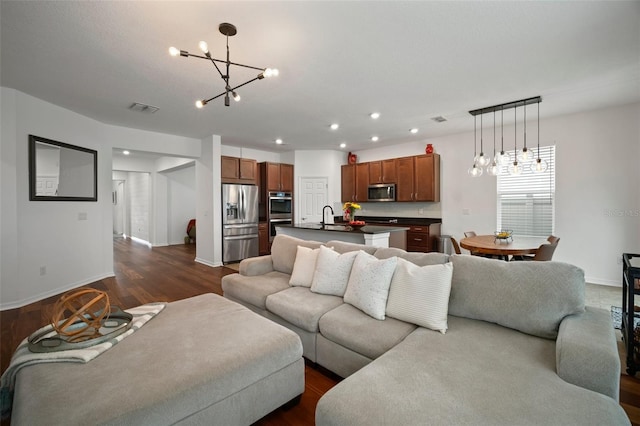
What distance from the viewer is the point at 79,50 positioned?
8.34ft

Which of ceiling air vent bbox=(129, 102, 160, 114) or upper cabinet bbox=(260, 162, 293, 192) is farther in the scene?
upper cabinet bbox=(260, 162, 293, 192)

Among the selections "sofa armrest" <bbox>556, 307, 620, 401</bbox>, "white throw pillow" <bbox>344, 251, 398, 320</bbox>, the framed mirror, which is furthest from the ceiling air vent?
"sofa armrest" <bbox>556, 307, 620, 401</bbox>

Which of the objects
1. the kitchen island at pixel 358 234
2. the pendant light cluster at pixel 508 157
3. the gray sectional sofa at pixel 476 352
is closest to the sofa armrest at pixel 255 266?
the gray sectional sofa at pixel 476 352

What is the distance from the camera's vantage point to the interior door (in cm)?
734

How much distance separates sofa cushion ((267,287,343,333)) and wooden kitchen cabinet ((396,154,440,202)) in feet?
14.0

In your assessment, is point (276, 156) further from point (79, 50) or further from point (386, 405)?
point (386, 405)

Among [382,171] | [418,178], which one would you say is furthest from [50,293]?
[418,178]

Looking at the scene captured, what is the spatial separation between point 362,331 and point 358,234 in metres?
2.15

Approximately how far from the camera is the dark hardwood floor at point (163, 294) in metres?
1.79

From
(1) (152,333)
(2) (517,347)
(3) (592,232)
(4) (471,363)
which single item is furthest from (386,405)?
(3) (592,232)

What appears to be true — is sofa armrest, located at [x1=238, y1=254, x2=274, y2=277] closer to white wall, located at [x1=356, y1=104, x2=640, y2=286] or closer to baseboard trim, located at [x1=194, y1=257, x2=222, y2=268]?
baseboard trim, located at [x1=194, y1=257, x2=222, y2=268]

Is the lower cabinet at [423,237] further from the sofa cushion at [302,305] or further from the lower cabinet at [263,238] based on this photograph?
the sofa cushion at [302,305]

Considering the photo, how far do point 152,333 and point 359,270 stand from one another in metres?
1.49

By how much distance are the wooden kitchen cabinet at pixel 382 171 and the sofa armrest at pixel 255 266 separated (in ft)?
13.4
